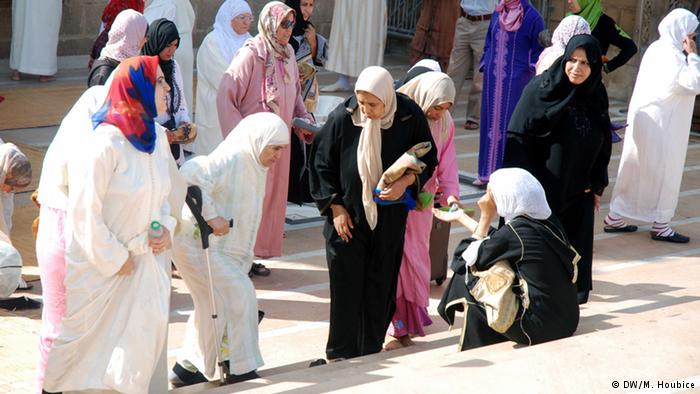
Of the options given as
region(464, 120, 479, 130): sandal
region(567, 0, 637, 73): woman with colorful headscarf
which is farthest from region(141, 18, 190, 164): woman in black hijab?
region(464, 120, 479, 130): sandal

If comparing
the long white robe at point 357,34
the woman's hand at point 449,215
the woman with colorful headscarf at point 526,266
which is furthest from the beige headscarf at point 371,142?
the long white robe at point 357,34

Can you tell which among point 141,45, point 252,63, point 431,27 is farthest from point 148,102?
point 431,27

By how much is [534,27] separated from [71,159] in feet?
20.1

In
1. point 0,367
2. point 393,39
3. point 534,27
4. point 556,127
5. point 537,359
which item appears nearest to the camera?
point 537,359

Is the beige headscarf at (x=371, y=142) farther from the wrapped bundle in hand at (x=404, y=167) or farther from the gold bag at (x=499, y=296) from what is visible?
the gold bag at (x=499, y=296)

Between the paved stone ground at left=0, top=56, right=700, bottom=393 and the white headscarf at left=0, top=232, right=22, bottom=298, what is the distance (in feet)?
0.57

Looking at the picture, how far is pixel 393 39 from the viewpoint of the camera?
16.8 m

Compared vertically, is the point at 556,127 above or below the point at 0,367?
above

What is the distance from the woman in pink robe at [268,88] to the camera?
743cm

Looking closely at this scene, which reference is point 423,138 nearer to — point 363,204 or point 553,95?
point 363,204

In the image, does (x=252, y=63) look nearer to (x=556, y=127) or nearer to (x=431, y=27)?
(x=556, y=127)

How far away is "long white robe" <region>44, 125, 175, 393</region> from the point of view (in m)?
4.70

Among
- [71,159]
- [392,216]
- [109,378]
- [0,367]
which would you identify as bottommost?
[0,367]

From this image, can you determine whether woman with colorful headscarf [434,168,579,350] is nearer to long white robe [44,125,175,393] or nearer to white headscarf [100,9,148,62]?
long white robe [44,125,175,393]
